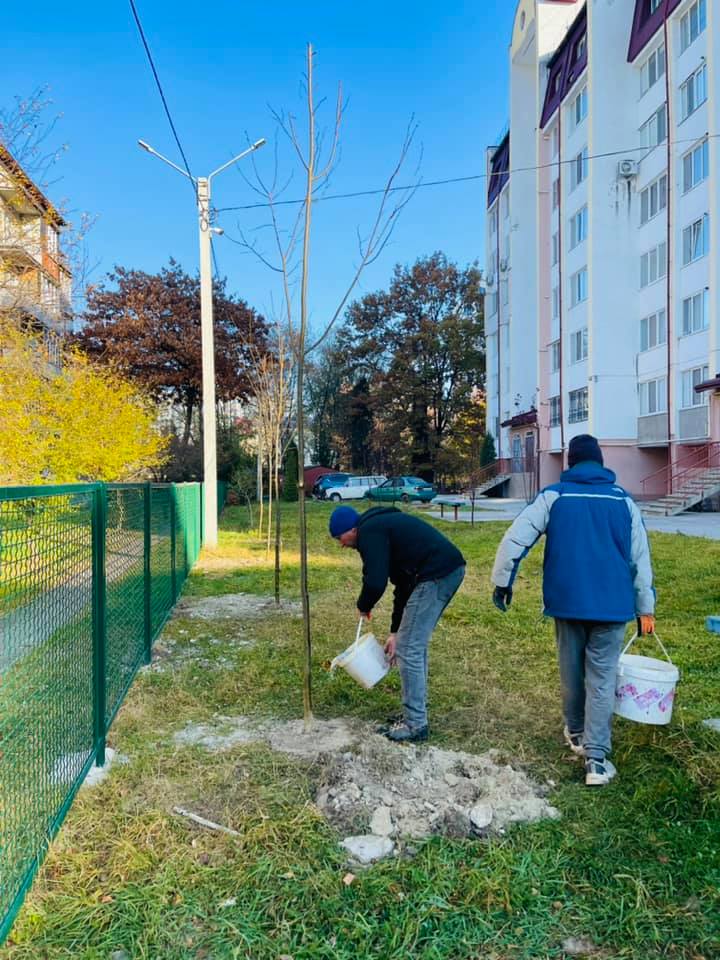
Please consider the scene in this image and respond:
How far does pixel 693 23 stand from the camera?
830 inches

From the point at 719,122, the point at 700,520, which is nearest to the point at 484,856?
the point at 700,520

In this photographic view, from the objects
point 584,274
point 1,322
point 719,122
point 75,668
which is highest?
point 719,122

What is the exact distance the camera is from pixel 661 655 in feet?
18.8

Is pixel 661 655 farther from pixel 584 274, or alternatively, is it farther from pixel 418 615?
pixel 584 274

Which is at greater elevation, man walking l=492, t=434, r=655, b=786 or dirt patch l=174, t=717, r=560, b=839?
man walking l=492, t=434, r=655, b=786

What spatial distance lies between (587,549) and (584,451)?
0.52m

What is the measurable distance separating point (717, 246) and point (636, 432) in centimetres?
742

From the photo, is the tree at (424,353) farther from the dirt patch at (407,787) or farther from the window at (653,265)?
the dirt patch at (407,787)

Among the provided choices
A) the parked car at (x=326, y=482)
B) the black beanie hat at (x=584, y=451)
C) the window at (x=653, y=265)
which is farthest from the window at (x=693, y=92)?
the black beanie hat at (x=584, y=451)

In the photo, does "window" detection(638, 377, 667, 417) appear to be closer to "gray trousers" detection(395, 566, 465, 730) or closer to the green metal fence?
"gray trousers" detection(395, 566, 465, 730)

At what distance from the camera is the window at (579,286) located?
2688cm

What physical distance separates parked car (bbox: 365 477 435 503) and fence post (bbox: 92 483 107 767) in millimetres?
27867

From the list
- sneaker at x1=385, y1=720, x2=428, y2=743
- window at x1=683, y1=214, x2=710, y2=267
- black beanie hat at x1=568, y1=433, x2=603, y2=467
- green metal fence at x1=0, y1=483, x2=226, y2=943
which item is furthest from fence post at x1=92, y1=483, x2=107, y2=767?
window at x1=683, y1=214, x2=710, y2=267

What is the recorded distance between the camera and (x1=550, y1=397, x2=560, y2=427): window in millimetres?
29797
